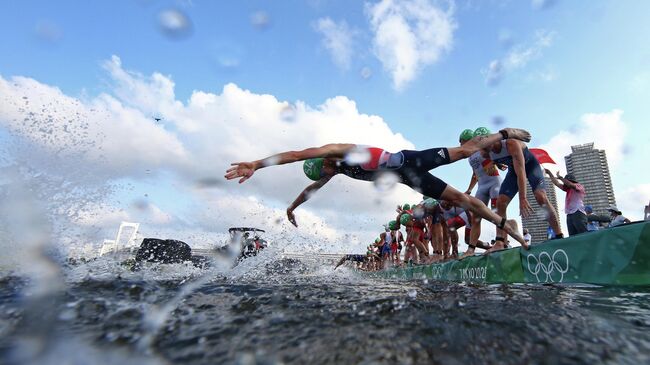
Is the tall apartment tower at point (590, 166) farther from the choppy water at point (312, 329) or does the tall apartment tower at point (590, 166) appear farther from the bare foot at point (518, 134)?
the choppy water at point (312, 329)

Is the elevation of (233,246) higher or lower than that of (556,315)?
higher

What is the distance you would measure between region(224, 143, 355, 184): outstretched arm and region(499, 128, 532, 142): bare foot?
7.69ft

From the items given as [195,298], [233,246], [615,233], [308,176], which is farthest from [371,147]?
[233,246]

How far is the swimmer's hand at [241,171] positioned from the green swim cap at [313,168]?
142 centimetres

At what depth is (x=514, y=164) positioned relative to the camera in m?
4.88

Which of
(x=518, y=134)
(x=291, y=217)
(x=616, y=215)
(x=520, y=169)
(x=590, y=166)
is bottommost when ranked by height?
(x=291, y=217)

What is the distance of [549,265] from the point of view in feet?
12.3

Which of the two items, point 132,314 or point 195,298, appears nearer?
point 132,314

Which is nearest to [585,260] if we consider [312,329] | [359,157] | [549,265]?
[549,265]

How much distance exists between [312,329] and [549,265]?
139 inches

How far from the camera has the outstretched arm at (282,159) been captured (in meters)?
3.42

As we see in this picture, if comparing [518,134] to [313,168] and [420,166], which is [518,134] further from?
[313,168]

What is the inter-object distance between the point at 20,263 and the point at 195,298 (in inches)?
112

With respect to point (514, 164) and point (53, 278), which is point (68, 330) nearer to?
point (53, 278)
